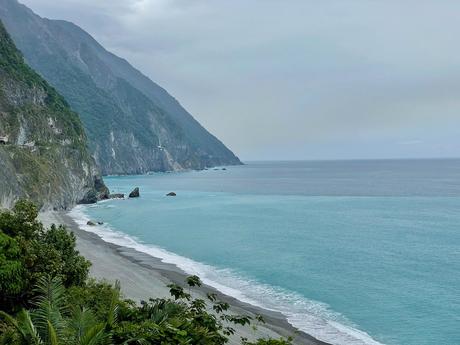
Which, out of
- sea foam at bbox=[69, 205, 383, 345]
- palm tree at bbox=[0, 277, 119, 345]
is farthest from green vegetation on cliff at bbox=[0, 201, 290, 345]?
sea foam at bbox=[69, 205, 383, 345]

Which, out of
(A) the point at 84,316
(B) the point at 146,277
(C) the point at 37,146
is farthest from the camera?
(C) the point at 37,146

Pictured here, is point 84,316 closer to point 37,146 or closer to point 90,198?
point 37,146

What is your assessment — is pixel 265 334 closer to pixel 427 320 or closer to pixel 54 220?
pixel 427 320

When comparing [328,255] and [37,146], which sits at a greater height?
[37,146]

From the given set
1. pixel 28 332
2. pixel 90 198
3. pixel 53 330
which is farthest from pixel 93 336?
pixel 90 198

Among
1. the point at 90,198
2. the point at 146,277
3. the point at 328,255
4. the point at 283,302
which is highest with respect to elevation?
the point at 90,198

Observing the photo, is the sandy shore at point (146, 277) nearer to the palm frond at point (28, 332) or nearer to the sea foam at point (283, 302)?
the sea foam at point (283, 302)
